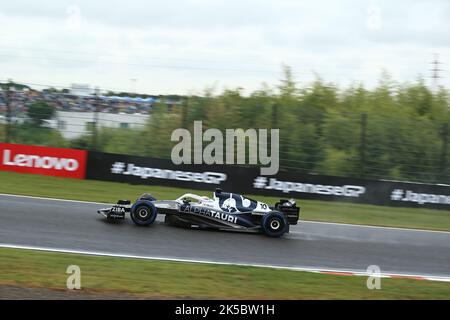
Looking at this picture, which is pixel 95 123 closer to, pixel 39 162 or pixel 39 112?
pixel 39 112

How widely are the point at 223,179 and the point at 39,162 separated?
4.92m

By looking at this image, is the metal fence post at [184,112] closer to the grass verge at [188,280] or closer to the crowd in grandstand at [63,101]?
the crowd in grandstand at [63,101]

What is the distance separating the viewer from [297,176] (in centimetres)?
1814

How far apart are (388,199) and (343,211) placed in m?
2.01

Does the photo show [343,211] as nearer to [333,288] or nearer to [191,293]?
[333,288]

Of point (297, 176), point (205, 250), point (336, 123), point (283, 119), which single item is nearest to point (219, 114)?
point (283, 119)

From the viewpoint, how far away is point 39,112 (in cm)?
1950

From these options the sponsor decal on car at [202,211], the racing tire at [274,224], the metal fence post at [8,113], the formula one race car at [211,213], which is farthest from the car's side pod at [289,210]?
the metal fence post at [8,113]

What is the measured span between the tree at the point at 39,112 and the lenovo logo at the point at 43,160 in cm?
154

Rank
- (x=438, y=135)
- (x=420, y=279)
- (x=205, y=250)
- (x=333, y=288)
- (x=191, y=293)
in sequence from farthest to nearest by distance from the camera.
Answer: (x=438, y=135) < (x=205, y=250) < (x=420, y=279) < (x=333, y=288) < (x=191, y=293)

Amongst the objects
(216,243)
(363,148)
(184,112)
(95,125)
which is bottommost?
(216,243)

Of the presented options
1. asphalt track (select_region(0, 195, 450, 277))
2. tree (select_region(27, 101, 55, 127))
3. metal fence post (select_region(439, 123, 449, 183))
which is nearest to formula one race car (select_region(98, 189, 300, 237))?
asphalt track (select_region(0, 195, 450, 277))

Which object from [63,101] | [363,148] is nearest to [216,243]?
[63,101]

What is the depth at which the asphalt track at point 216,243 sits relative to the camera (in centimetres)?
1067
